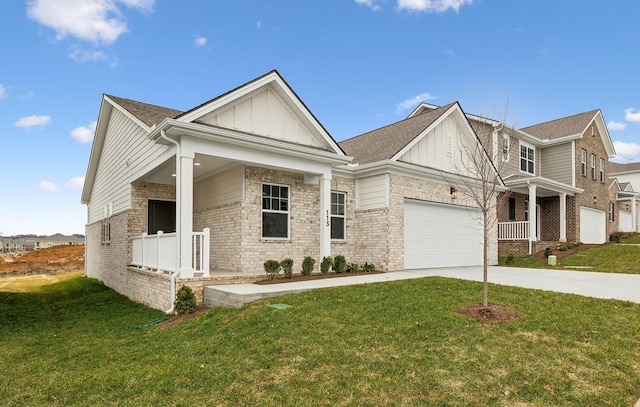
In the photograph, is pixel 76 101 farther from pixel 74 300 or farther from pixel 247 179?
pixel 247 179

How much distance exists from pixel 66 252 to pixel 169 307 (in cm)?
2782

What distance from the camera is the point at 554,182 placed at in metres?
19.1

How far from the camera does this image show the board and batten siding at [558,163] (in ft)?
71.0

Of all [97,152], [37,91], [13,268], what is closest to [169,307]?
[97,152]

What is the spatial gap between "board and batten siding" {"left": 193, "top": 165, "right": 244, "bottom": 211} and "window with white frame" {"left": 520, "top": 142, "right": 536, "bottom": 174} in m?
16.8

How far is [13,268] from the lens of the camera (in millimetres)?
24531

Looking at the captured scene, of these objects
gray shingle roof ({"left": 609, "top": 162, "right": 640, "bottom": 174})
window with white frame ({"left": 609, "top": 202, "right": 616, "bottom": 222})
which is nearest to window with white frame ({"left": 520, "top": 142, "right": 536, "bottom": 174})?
window with white frame ({"left": 609, "top": 202, "right": 616, "bottom": 222})

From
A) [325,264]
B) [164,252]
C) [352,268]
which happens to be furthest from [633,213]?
[164,252]

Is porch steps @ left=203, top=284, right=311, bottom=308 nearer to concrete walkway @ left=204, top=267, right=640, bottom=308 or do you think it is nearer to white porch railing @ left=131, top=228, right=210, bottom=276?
concrete walkway @ left=204, top=267, right=640, bottom=308

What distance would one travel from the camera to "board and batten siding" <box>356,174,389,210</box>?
41.7 ft

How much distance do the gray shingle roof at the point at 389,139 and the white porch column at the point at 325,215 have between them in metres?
2.39

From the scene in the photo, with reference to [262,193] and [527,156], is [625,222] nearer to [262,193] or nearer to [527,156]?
[527,156]

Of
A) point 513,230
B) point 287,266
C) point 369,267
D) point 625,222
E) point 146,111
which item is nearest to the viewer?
point 287,266

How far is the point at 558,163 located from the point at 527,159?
2050 mm
